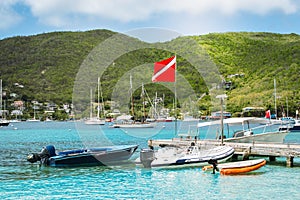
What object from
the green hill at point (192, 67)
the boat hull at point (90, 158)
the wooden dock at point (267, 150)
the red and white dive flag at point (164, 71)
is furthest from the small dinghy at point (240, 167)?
the green hill at point (192, 67)

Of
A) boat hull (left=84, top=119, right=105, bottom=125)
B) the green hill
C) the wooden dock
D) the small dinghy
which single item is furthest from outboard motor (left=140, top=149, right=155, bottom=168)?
boat hull (left=84, top=119, right=105, bottom=125)

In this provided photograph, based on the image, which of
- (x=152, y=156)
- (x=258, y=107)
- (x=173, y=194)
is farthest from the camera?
(x=258, y=107)

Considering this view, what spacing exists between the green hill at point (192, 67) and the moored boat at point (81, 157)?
6234 cm

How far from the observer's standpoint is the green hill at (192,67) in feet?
378

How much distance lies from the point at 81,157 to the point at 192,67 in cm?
8719

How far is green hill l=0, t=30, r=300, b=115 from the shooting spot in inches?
4540

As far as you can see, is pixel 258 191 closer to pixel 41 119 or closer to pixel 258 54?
pixel 258 54

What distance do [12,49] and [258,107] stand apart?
4056 inches

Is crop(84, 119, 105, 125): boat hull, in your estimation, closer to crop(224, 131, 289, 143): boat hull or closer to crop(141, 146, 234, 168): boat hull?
crop(224, 131, 289, 143): boat hull

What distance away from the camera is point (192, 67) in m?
112

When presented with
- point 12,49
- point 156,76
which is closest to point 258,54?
point 12,49

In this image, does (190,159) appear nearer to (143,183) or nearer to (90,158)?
(143,183)

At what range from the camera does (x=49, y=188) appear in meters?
20.6

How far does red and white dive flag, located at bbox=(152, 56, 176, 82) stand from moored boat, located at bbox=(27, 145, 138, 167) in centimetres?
543
